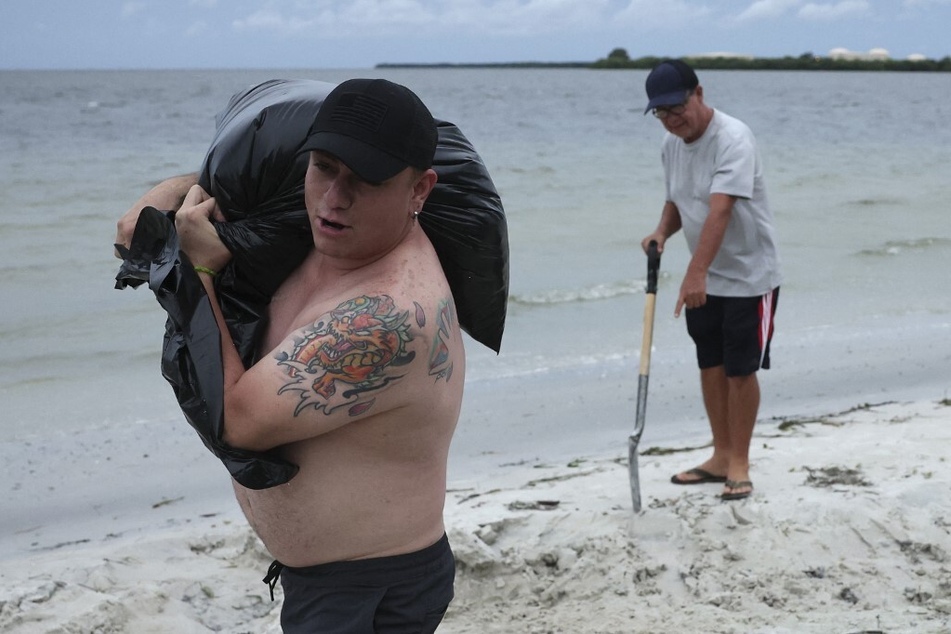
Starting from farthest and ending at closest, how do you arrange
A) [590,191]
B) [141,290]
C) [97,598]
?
[590,191], [141,290], [97,598]

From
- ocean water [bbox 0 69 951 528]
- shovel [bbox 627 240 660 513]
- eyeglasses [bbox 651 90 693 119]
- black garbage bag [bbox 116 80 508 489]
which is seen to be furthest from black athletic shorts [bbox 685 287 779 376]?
black garbage bag [bbox 116 80 508 489]

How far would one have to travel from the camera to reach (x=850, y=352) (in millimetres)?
8383

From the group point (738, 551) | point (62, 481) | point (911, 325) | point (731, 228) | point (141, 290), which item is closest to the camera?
point (738, 551)

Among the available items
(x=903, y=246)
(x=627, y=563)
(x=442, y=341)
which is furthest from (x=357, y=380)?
(x=903, y=246)

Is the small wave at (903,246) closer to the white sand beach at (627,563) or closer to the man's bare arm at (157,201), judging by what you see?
the white sand beach at (627,563)

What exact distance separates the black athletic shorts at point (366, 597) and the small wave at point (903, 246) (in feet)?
40.1

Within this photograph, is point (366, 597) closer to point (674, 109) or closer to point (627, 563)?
point (627, 563)

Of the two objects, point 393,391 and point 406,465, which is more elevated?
point 393,391

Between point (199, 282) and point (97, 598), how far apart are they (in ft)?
7.49

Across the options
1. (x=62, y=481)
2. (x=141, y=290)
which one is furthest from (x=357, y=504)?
(x=141, y=290)

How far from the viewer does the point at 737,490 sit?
486 cm

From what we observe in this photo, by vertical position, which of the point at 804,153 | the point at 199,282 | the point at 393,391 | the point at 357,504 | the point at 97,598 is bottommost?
the point at 804,153

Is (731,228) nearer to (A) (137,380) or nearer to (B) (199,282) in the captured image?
(B) (199,282)

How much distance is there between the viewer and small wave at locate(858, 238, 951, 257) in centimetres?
1352
